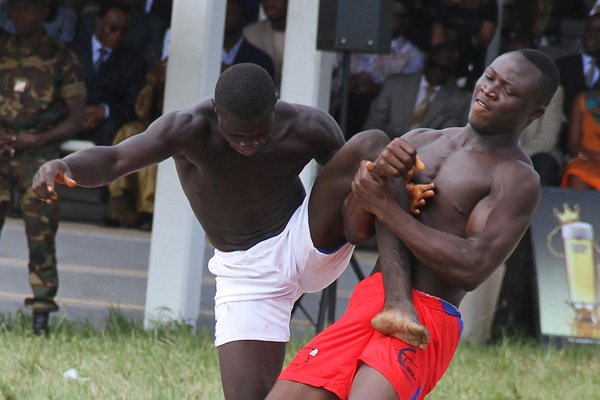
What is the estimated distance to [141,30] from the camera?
318 inches

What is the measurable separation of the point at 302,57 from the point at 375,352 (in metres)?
3.45

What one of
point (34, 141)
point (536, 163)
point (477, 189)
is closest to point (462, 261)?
point (477, 189)

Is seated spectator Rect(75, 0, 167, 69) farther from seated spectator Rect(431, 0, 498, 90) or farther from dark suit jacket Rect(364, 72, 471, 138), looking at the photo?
seated spectator Rect(431, 0, 498, 90)

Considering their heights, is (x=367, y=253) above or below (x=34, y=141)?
below

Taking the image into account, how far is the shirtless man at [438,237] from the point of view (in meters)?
2.79

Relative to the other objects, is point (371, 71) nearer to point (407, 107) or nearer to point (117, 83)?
point (407, 107)

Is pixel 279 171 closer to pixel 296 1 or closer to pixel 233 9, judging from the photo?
pixel 296 1

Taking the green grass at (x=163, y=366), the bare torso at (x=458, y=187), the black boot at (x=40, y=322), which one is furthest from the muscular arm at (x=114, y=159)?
the black boot at (x=40, y=322)

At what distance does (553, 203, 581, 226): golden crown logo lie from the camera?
249 inches

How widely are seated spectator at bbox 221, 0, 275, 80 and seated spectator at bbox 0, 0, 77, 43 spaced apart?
1.42m

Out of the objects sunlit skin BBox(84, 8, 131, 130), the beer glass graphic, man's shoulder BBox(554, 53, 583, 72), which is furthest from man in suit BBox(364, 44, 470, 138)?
sunlit skin BBox(84, 8, 131, 130)

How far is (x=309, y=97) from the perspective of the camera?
5.91 metres

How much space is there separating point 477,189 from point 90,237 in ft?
15.9

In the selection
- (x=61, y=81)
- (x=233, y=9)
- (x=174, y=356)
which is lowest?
(x=174, y=356)
